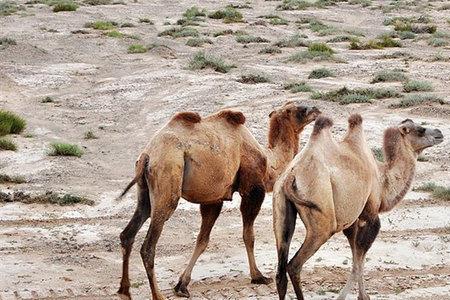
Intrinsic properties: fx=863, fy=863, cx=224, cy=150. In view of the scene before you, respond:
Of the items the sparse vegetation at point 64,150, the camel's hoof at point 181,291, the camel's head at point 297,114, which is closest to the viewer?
the camel's hoof at point 181,291

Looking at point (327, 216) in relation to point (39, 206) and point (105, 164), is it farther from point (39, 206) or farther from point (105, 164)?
point (105, 164)

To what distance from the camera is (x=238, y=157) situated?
895cm

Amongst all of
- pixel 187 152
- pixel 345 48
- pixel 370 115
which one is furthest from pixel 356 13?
pixel 187 152

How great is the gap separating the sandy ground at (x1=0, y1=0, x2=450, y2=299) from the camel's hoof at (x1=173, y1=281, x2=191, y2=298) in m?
0.18

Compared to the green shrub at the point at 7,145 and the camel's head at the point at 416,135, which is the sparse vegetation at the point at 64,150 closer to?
the green shrub at the point at 7,145

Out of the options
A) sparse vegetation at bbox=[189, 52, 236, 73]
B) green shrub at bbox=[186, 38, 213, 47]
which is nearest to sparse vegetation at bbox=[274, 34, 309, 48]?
green shrub at bbox=[186, 38, 213, 47]

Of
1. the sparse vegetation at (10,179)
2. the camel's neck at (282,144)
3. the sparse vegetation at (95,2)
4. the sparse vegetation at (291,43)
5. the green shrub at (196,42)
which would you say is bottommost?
the sparse vegetation at (95,2)

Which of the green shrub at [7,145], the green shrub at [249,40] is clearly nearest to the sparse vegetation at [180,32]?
the green shrub at [249,40]

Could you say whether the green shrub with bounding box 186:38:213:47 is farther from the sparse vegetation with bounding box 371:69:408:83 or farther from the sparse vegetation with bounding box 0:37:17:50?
the sparse vegetation with bounding box 371:69:408:83

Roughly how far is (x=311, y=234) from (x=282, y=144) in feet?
8.27

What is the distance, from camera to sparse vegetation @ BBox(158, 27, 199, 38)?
35209 mm

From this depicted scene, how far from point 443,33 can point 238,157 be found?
29.7 m

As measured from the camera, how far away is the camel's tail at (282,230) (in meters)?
7.44

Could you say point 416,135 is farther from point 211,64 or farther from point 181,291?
point 211,64
